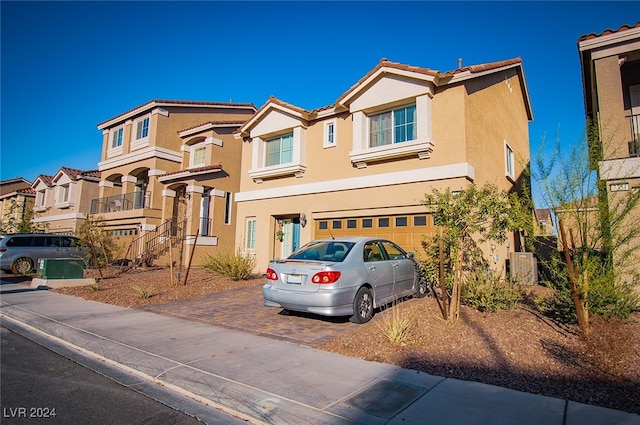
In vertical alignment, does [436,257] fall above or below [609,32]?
below

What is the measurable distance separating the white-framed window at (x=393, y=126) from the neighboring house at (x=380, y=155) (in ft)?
0.11

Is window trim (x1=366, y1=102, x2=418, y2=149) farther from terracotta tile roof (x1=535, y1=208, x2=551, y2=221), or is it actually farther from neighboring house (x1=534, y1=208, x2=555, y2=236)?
neighboring house (x1=534, y1=208, x2=555, y2=236)

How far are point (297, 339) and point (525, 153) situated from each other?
15528 millimetres

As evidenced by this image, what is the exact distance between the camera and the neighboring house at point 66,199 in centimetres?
2781

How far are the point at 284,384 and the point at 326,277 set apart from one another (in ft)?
8.51

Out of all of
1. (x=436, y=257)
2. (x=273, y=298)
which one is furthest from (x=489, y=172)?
(x=273, y=298)

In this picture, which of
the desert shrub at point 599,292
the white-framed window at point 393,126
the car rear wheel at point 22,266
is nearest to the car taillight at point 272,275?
the desert shrub at point 599,292

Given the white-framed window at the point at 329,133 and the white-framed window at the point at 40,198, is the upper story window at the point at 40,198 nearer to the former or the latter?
the white-framed window at the point at 40,198

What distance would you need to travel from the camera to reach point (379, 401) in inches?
157

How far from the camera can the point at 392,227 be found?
1200 centimetres

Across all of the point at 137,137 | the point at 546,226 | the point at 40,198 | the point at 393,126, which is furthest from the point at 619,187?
the point at 40,198

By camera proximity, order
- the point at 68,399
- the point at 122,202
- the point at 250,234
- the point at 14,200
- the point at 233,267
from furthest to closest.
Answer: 1. the point at 14,200
2. the point at 122,202
3. the point at 250,234
4. the point at 233,267
5. the point at 68,399

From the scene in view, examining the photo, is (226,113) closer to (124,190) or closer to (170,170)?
(170,170)

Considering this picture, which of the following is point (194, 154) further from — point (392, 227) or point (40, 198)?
point (40, 198)
